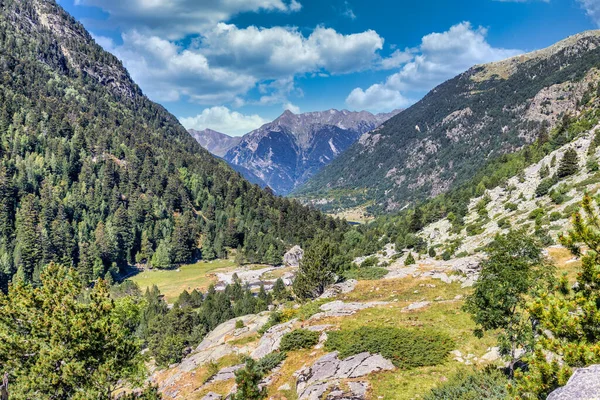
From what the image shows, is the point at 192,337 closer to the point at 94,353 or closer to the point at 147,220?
the point at 94,353

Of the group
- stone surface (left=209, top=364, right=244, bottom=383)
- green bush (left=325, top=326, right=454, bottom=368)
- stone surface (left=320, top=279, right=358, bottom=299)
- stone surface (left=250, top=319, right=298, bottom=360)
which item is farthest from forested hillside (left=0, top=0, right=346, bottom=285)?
green bush (left=325, top=326, right=454, bottom=368)

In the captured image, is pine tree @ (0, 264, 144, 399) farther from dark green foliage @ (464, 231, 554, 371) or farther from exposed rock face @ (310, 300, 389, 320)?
exposed rock face @ (310, 300, 389, 320)

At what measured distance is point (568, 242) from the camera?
39.3 feet

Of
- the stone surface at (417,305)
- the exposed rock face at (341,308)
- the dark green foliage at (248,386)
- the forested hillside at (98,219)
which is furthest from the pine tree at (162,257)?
the dark green foliage at (248,386)

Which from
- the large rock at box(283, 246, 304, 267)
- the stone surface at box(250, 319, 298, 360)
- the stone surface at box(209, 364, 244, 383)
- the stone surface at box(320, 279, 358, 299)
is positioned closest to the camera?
the stone surface at box(209, 364, 244, 383)

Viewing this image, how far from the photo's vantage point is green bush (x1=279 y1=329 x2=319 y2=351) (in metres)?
33.9

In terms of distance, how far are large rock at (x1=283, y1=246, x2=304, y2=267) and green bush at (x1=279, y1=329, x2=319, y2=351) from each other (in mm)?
117351

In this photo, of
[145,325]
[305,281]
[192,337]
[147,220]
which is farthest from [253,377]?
[147,220]

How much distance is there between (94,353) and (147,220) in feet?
559

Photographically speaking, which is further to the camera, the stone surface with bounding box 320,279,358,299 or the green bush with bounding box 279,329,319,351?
the stone surface with bounding box 320,279,358,299

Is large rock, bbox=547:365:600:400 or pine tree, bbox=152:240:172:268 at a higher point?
large rock, bbox=547:365:600:400

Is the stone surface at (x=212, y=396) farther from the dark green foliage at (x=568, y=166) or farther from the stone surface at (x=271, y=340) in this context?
the dark green foliage at (x=568, y=166)

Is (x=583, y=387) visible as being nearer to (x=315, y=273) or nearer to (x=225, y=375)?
(x=225, y=375)

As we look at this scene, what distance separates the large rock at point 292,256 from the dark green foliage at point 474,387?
132 m
